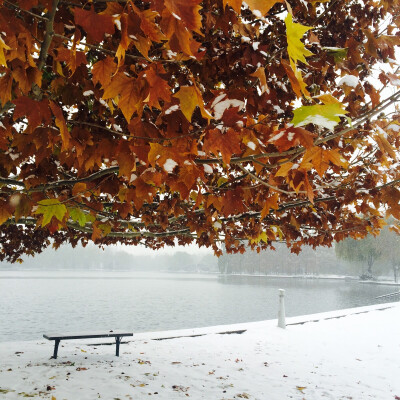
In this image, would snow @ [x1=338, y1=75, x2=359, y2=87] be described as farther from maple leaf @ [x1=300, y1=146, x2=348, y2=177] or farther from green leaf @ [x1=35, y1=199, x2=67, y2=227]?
green leaf @ [x1=35, y1=199, x2=67, y2=227]

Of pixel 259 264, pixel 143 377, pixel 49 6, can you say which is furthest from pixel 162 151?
pixel 259 264

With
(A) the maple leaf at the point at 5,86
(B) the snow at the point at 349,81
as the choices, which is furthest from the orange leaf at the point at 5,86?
(B) the snow at the point at 349,81

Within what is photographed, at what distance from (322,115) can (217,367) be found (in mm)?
6510

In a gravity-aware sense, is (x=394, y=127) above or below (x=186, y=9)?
above

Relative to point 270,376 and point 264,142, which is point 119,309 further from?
point 264,142

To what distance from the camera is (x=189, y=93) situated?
5.54 ft

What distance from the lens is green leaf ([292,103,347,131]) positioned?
1.34 metres

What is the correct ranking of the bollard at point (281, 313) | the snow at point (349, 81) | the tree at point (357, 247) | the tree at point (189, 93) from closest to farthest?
the tree at point (189, 93) < the snow at point (349, 81) < the bollard at point (281, 313) < the tree at point (357, 247)

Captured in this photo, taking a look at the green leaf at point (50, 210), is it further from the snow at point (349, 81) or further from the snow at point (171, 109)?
the snow at point (349, 81)

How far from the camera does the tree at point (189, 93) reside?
5.01ft

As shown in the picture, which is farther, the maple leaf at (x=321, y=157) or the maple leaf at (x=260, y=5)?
the maple leaf at (x=321, y=157)

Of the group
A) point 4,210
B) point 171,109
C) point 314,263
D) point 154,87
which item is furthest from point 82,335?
point 314,263

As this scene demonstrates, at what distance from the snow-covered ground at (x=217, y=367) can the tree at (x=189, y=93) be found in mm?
3165

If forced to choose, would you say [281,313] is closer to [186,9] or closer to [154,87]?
[154,87]
